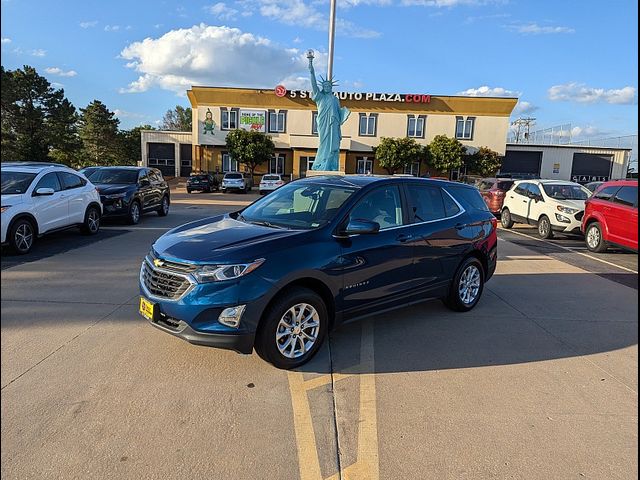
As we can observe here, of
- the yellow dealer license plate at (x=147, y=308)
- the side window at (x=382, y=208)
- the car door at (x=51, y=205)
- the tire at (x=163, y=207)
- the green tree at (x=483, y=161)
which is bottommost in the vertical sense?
the tire at (x=163, y=207)

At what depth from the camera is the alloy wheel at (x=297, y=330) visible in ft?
12.9

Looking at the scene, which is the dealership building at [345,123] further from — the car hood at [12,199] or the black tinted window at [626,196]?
the car hood at [12,199]

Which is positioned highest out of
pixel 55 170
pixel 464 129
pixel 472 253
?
pixel 464 129

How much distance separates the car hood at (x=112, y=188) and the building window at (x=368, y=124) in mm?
32077

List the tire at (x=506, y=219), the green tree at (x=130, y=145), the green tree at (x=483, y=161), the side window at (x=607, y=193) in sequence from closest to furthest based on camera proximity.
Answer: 1. the side window at (x=607, y=193)
2. the tire at (x=506, y=219)
3. the green tree at (x=483, y=161)
4. the green tree at (x=130, y=145)

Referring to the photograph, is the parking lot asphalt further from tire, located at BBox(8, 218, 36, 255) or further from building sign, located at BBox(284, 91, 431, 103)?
building sign, located at BBox(284, 91, 431, 103)

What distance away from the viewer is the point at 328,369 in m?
4.10

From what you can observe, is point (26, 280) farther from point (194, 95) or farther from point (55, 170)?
point (194, 95)

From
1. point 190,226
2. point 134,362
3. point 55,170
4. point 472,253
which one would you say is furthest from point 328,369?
point 55,170

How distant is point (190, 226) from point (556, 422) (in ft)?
12.1

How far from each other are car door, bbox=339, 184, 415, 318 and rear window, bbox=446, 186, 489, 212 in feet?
3.85

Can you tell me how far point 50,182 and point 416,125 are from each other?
3751 centimetres

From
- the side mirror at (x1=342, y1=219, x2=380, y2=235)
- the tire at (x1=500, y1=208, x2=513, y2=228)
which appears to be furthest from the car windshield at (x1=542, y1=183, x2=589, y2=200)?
the side mirror at (x1=342, y1=219, x2=380, y2=235)

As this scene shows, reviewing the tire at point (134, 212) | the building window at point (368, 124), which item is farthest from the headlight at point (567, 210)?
the building window at point (368, 124)
